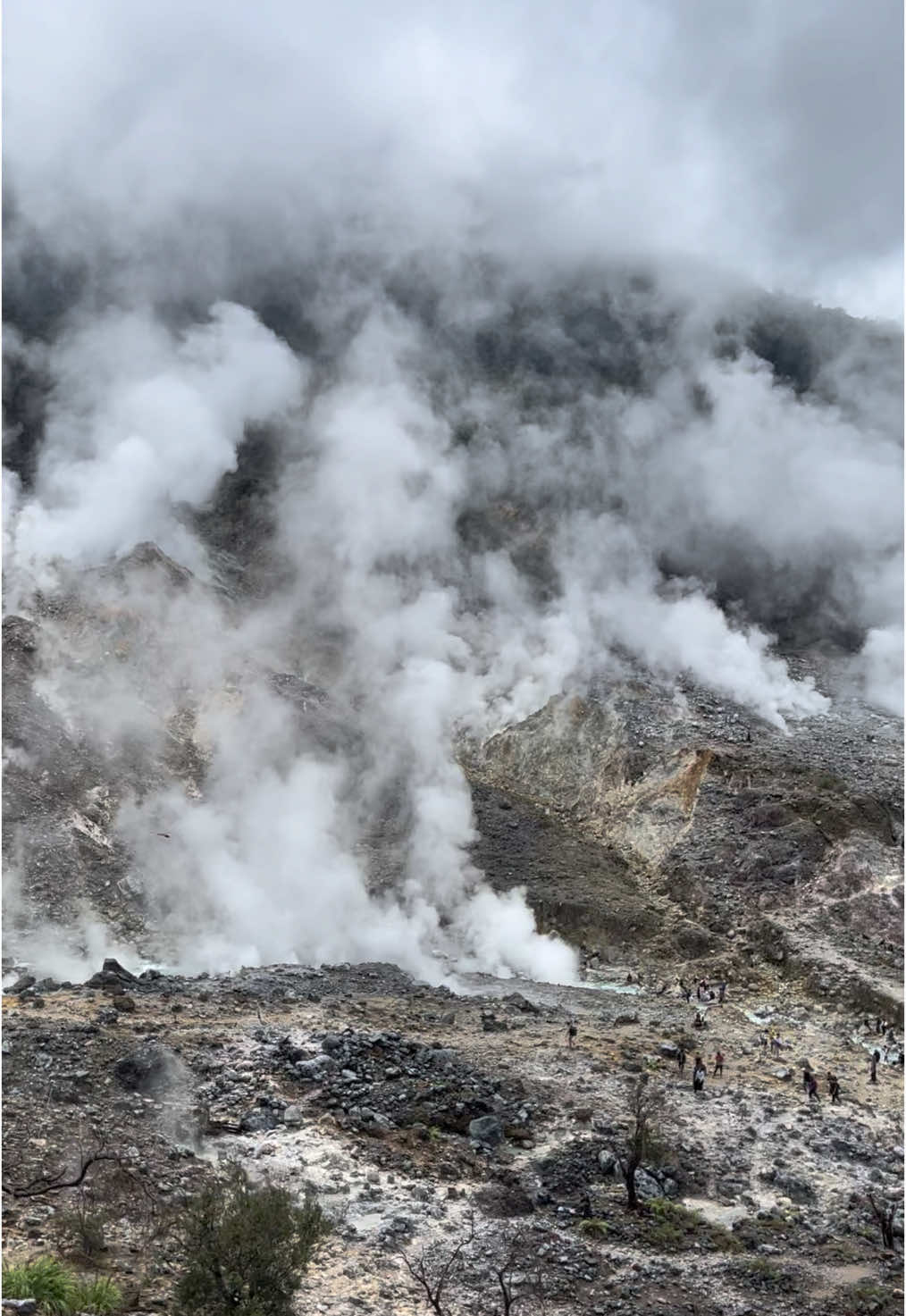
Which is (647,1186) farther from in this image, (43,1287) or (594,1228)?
(43,1287)

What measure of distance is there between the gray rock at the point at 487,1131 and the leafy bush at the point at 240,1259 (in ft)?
28.0

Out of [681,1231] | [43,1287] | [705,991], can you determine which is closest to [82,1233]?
[43,1287]

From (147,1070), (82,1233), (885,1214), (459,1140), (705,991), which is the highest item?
(705,991)

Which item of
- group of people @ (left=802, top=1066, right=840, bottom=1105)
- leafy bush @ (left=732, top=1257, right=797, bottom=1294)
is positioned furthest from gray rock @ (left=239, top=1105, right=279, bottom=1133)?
group of people @ (left=802, top=1066, right=840, bottom=1105)

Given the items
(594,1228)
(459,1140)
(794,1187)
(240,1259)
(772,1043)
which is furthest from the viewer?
(772,1043)

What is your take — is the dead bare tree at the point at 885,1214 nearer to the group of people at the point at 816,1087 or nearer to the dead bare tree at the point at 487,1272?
the group of people at the point at 816,1087

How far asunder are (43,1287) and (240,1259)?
250 centimetres

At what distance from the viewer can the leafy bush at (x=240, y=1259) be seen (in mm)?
13203

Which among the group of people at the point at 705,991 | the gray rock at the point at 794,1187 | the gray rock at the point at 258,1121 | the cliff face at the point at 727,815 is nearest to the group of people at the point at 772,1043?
the group of people at the point at 705,991

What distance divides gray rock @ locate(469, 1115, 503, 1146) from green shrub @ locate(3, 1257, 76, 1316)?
10.1m

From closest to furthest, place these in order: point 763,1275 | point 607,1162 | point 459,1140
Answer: point 763,1275
point 607,1162
point 459,1140

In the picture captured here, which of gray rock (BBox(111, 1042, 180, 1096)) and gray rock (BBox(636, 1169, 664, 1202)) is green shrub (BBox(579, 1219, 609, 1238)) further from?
gray rock (BBox(111, 1042, 180, 1096))

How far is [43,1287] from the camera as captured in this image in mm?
13414

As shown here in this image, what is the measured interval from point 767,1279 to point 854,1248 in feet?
8.39
